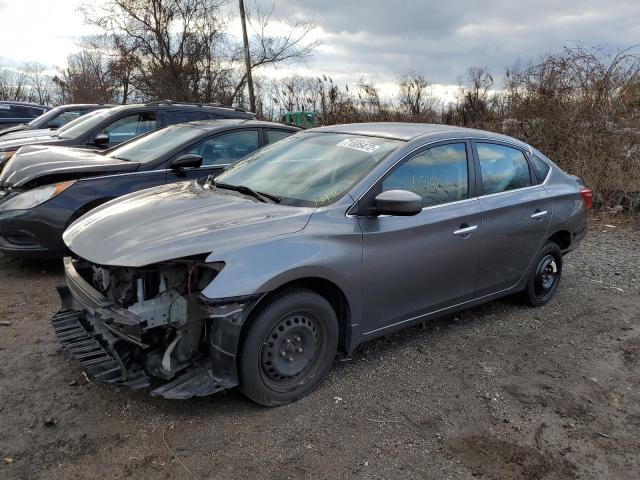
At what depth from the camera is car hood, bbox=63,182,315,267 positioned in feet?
9.41

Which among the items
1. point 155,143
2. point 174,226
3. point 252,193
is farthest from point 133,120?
point 174,226

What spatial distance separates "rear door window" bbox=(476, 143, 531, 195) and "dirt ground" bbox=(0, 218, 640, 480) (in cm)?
125

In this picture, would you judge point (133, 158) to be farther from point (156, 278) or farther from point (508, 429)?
point (508, 429)

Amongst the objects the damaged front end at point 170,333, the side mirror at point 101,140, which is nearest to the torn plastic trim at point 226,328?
the damaged front end at point 170,333

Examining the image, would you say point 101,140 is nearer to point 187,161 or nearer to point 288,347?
point 187,161

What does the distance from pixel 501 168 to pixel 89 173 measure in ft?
13.0

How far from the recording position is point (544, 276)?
16.4 feet

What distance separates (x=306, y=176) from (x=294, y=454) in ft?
6.06

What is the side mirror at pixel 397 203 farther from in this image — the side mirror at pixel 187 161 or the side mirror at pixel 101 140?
the side mirror at pixel 101 140

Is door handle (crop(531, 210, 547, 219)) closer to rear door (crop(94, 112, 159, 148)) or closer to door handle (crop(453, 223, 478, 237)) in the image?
door handle (crop(453, 223, 478, 237))

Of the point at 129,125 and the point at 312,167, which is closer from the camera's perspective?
the point at 312,167

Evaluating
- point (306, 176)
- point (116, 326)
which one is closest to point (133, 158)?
point (306, 176)

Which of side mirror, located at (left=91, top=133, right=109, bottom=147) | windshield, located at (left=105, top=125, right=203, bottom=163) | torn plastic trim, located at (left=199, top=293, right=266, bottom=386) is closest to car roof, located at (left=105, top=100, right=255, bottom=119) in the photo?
side mirror, located at (left=91, top=133, right=109, bottom=147)

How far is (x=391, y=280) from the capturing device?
11.6ft
